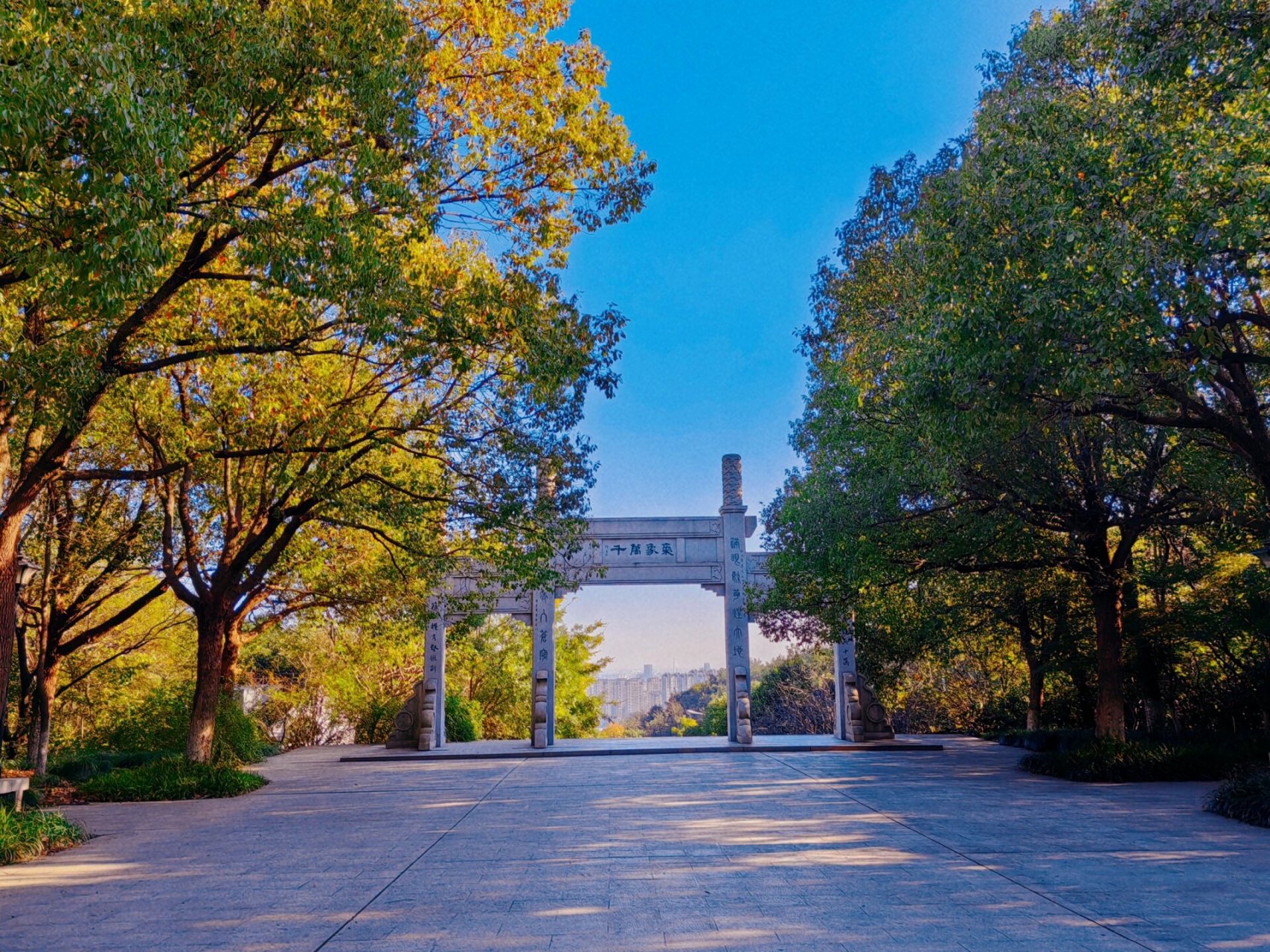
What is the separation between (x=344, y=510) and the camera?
11.2 metres

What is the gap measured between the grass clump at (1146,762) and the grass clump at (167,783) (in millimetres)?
10804

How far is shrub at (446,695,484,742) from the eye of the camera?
2077cm

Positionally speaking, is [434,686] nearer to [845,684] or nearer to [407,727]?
[407,727]

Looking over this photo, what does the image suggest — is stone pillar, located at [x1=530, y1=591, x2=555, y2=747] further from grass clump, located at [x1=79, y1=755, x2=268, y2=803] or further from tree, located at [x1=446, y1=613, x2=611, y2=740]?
grass clump, located at [x1=79, y1=755, x2=268, y2=803]

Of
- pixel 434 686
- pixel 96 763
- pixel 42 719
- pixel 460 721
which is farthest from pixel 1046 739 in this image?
pixel 42 719

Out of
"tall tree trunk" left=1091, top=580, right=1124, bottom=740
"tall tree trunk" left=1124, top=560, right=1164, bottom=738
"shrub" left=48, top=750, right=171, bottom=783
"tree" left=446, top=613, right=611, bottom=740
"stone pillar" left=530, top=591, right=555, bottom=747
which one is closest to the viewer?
"tall tree trunk" left=1091, top=580, right=1124, bottom=740

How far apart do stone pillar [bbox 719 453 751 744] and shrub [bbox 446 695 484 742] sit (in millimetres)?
6194

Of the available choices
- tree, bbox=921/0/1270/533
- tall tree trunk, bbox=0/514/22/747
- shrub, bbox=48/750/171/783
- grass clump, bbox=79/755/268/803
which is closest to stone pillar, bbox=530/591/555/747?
shrub, bbox=48/750/171/783

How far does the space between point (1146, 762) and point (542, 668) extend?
1120 cm

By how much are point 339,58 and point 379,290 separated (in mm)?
1728

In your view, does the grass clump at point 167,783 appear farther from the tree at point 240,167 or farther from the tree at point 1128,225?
the tree at point 1128,225

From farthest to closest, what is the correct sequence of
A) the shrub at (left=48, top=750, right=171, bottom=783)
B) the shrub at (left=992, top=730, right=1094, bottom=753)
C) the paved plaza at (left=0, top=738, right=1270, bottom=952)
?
the shrub at (left=992, top=730, right=1094, bottom=753), the shrub at (left=48, top=750, right=171, bottom=783), the paved plaza at (left=0, top=738, right=1270, bottom=952)

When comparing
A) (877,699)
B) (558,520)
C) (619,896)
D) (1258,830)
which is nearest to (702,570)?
(877,699)

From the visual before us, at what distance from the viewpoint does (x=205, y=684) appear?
12086mm
